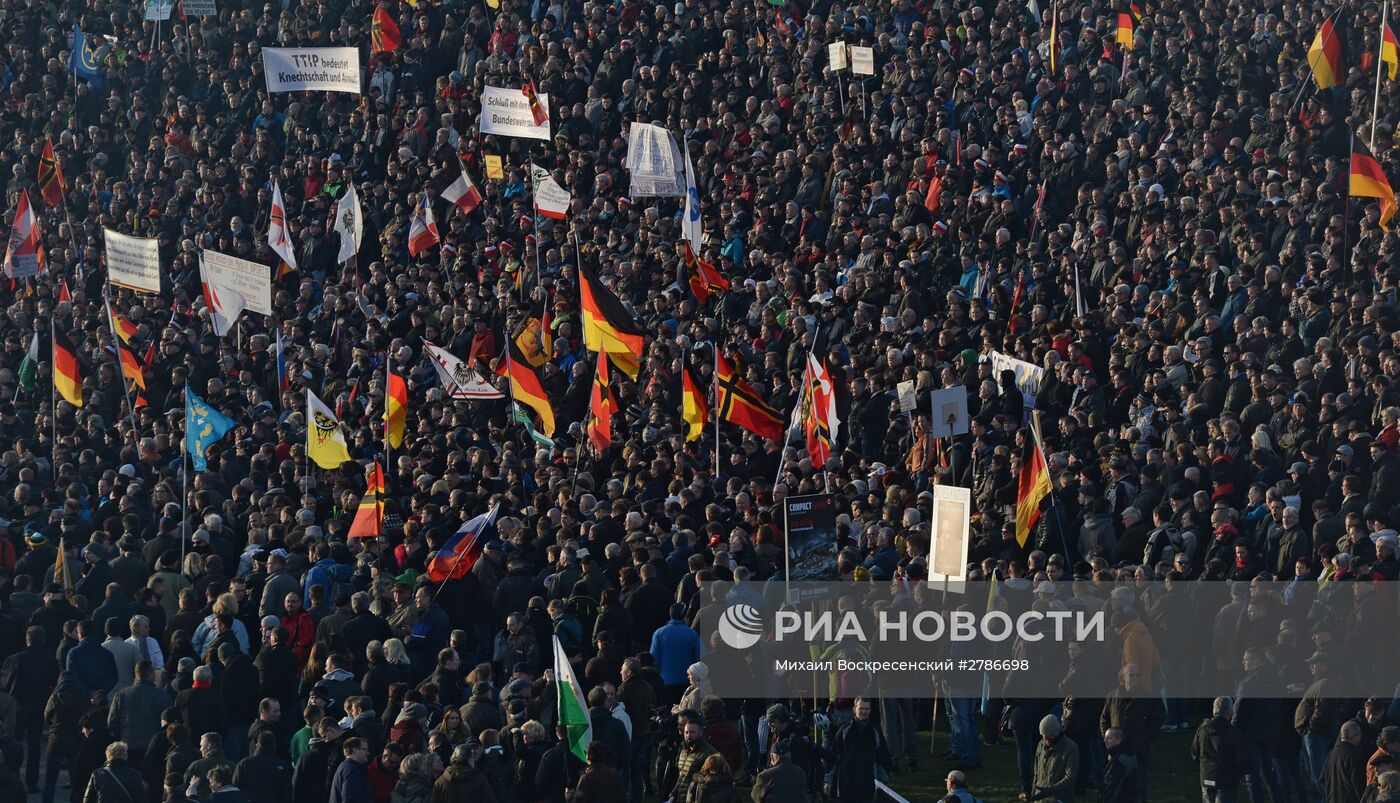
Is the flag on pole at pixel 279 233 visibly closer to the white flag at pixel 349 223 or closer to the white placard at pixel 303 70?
the white flag at pixel 349 223

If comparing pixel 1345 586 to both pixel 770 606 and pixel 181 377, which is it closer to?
pixel 770 606

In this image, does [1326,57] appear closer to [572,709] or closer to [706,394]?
[706,394]

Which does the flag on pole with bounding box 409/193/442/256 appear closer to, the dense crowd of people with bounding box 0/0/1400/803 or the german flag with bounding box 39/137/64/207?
the dense crowd of people with bounding box 0/0/1400/803

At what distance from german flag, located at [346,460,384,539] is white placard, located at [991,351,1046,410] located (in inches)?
234

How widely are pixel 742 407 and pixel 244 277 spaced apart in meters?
7.01

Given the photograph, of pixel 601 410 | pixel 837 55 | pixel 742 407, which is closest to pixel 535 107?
pixel 837 55

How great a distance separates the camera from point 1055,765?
1529cm

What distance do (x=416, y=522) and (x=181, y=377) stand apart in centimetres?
725

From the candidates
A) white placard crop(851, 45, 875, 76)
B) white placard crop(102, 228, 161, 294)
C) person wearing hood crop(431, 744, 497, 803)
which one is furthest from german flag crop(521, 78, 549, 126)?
person wearing hood crop(431, 744, 497, 803)

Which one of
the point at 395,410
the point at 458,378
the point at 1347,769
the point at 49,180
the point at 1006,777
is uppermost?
the point at 49,180

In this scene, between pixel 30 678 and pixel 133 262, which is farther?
pixel 133 262

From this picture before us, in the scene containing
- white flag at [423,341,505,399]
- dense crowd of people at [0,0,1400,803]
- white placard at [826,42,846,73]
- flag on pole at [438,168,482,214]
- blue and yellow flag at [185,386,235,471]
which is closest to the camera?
dense crowd of people at [0,0,1400,803]

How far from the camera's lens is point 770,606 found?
17.4 metres

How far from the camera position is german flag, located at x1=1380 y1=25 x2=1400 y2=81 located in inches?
942
